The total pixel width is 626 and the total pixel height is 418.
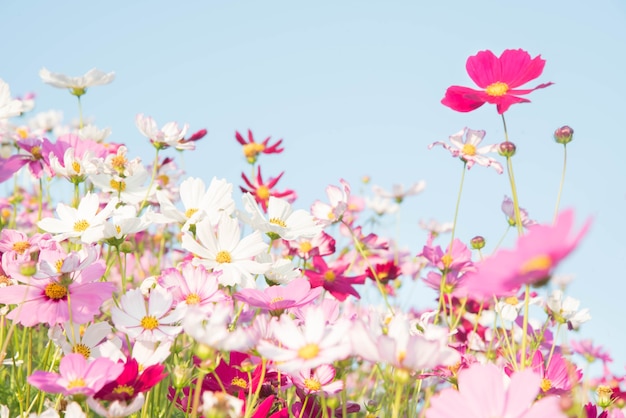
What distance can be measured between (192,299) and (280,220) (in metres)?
0.29

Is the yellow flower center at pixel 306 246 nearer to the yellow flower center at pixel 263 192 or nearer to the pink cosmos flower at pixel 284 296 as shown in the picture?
the yellow flower center at pixel 263 192

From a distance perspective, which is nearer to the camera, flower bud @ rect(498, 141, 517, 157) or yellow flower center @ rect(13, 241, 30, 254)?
flower bud @ rect(498, 141, 517, 157)

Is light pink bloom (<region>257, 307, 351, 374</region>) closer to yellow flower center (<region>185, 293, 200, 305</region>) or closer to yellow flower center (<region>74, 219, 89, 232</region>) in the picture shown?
yellow flower center (<region>185, 293, 200, 305</region>)

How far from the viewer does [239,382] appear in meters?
0.94

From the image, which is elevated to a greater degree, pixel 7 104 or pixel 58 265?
pixel 7 104

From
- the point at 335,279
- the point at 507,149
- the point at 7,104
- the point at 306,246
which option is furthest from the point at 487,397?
the point at 7,104

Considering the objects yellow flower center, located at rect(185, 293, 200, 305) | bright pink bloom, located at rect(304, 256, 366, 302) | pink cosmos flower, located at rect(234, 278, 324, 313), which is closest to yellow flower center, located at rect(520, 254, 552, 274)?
pink cosmos flower, located at rect(234, 278, 324, 313)

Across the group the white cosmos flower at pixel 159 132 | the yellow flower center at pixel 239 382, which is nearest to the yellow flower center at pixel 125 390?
the yellow flower center at pixel 239 382

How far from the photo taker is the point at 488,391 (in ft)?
2.02

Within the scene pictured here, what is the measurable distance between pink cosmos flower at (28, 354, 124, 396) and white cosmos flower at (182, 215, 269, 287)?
275mm

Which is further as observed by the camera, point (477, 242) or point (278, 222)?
point (477, 242)

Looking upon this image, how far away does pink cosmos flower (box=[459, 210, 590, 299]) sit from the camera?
0.48 meters

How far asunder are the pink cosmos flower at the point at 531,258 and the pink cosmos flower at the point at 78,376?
41 centimetres

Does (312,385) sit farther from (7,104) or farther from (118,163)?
(7,104)
